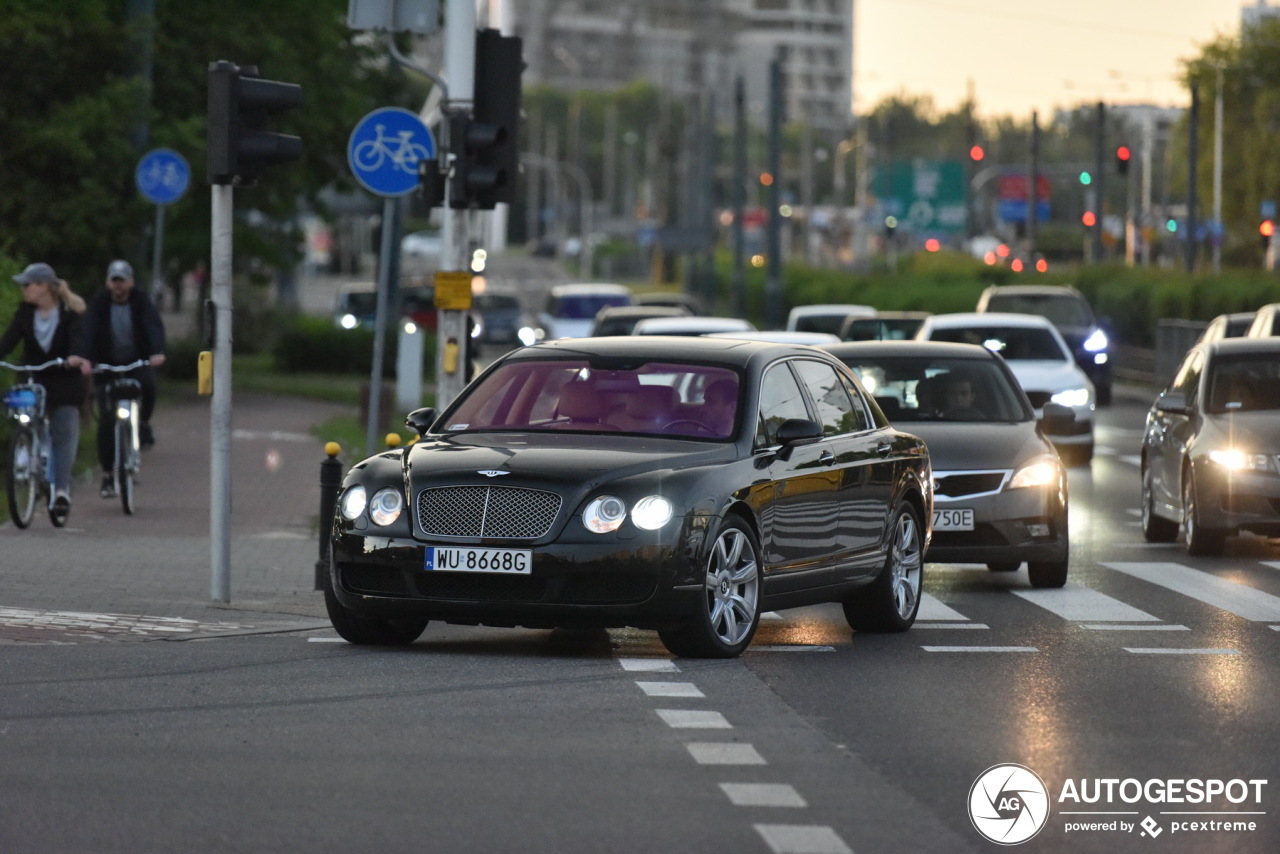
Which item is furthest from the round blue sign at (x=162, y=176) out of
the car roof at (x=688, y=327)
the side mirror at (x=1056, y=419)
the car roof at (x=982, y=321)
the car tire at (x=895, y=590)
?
the car tire at (x=895, y=590)

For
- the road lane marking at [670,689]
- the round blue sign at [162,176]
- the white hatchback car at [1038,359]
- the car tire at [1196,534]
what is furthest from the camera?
the white hatchback car at [1038,359]

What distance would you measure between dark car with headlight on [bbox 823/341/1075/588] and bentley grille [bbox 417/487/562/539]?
425cm

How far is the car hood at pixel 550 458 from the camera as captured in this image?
35.6 feet

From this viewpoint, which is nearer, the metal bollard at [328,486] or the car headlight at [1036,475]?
the metal bollard at [328,486]

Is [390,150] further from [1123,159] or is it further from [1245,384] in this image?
[1123,159]

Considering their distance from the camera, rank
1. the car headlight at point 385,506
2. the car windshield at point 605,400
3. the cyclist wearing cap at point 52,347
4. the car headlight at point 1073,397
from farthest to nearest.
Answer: the car headlight at point 1073,397 → the cyclist wearing cap at point 52,347 → the car windshield at point 605,400 → the car headlight at point 385,506

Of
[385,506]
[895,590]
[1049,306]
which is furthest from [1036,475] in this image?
[1049,306]

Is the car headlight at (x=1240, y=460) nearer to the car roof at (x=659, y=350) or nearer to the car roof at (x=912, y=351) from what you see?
the car roof at (x=912, y=351)

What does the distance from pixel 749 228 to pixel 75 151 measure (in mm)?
144886

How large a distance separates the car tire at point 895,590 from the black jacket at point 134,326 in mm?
7664

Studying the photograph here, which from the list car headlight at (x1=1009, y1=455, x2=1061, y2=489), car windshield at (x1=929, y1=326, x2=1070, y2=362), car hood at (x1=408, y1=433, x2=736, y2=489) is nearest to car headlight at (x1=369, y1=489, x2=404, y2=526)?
car hood at (x1=408, y1=433, x2=736, y2=489)

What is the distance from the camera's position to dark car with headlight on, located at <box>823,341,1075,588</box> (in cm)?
1462

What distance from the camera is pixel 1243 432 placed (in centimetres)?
1669

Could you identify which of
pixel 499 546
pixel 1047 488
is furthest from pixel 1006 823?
pixel 1047 488
